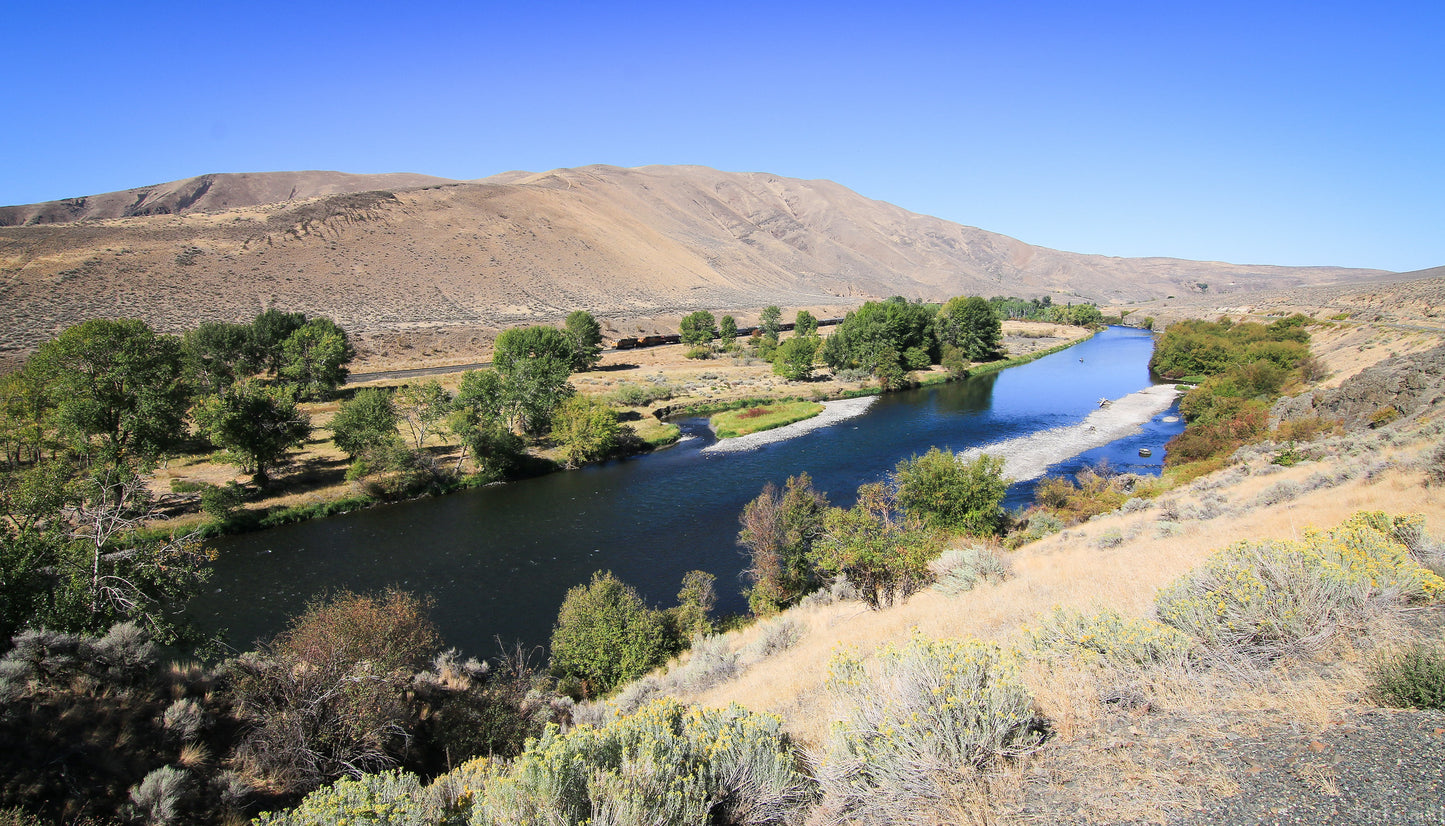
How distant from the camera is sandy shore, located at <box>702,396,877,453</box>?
1677 inches

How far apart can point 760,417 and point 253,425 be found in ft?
104

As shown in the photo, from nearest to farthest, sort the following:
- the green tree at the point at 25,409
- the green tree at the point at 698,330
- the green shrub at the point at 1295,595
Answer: the green shrub at the point at 1295,595, the green tree at the point at 25,409, the green tree at the point at 698,330

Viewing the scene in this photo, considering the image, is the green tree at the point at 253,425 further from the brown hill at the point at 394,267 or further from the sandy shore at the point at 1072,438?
the brown hill at the point at 394,267

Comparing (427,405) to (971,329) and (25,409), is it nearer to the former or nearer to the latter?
(25,409)

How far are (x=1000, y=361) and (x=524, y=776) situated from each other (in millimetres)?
82320

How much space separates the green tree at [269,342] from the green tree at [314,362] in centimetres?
91

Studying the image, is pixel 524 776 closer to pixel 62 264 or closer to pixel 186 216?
pixel 62 264

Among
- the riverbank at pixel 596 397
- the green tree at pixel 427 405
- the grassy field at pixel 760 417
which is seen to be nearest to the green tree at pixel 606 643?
the riverbank at pixel 596 397

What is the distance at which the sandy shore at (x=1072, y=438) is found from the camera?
3675 cm

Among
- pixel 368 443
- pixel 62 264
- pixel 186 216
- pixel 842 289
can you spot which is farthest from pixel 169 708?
pixel 842 289

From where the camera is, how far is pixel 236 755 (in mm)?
9219

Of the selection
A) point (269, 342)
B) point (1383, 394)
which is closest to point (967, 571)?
point (1383, 394)

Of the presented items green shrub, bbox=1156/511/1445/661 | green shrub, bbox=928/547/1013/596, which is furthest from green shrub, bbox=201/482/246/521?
green shrub, bbox=1156/511/1445/661

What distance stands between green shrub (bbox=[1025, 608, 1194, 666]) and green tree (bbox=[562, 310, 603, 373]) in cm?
6451
